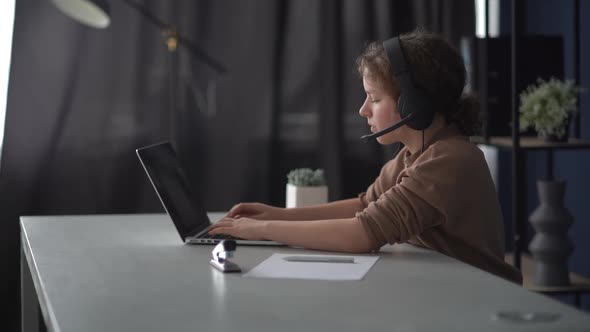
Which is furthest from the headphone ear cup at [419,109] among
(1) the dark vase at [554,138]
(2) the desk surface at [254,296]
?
(1) the dark vase at [554,138]

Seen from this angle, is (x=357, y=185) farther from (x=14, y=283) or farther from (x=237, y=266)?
(x=237, y=266)

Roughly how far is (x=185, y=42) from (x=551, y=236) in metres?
1.45

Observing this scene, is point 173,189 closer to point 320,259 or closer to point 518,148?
point 320,259

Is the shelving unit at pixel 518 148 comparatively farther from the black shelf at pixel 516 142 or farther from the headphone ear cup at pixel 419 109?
the headphone ear cup at pixel 419 109

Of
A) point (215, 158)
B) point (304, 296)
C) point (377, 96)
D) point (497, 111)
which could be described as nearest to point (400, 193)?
point (377, 96)

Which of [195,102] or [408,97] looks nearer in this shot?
[408,97]

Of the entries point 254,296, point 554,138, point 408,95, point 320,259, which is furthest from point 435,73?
point 554,138

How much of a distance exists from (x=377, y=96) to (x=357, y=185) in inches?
66.2

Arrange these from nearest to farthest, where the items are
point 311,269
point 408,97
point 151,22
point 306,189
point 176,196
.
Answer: point 311,269, point 408,97, point 176,196, point 306,189, point 151,22

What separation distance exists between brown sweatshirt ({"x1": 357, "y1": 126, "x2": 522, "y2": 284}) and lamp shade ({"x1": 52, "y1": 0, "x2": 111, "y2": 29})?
49.1 inches

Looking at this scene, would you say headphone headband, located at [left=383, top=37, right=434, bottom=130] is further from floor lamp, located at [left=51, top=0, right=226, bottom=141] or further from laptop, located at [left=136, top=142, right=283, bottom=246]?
floor lamp, located at [left=51, top=0, right=226, bottom=141]

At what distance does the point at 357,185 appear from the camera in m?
3.39

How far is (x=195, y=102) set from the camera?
319 cm

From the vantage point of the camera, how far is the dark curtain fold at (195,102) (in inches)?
118
